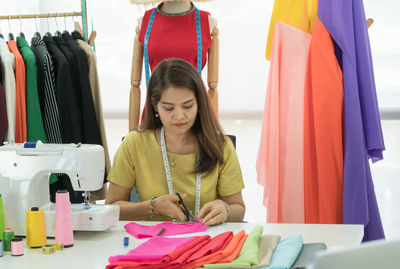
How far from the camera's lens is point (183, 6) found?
3074 millimetres

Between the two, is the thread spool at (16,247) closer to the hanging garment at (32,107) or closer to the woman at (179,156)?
the woman at (179,156)

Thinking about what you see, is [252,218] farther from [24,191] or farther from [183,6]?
[24,191]

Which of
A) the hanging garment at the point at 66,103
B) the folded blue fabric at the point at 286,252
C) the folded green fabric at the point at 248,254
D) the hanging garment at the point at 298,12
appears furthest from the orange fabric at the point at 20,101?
the folded blue fabric at the point at 286,252

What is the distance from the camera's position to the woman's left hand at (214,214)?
2.15 meters

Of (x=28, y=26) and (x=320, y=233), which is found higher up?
(x=28, y=26)

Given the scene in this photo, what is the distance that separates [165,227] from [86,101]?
4.30ft

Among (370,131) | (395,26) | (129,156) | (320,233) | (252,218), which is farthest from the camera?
(252,218)

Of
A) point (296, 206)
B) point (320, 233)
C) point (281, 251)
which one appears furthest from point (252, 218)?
point (281, 251)

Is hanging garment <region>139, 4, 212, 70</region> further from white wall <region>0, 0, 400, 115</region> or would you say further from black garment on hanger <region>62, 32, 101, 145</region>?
white wall <region>0, 0, 400, 115</region>

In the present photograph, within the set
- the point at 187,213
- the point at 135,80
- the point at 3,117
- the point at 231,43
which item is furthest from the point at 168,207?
the point at 231,43

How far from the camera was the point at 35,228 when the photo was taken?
1.96m

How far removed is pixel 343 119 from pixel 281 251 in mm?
1273

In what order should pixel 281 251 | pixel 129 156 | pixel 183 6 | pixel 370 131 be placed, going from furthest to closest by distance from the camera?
pixel 183 6 → pixel 370 131 → pixel 129 156 → pixel 281 251

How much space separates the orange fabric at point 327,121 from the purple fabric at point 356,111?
0.04 m
